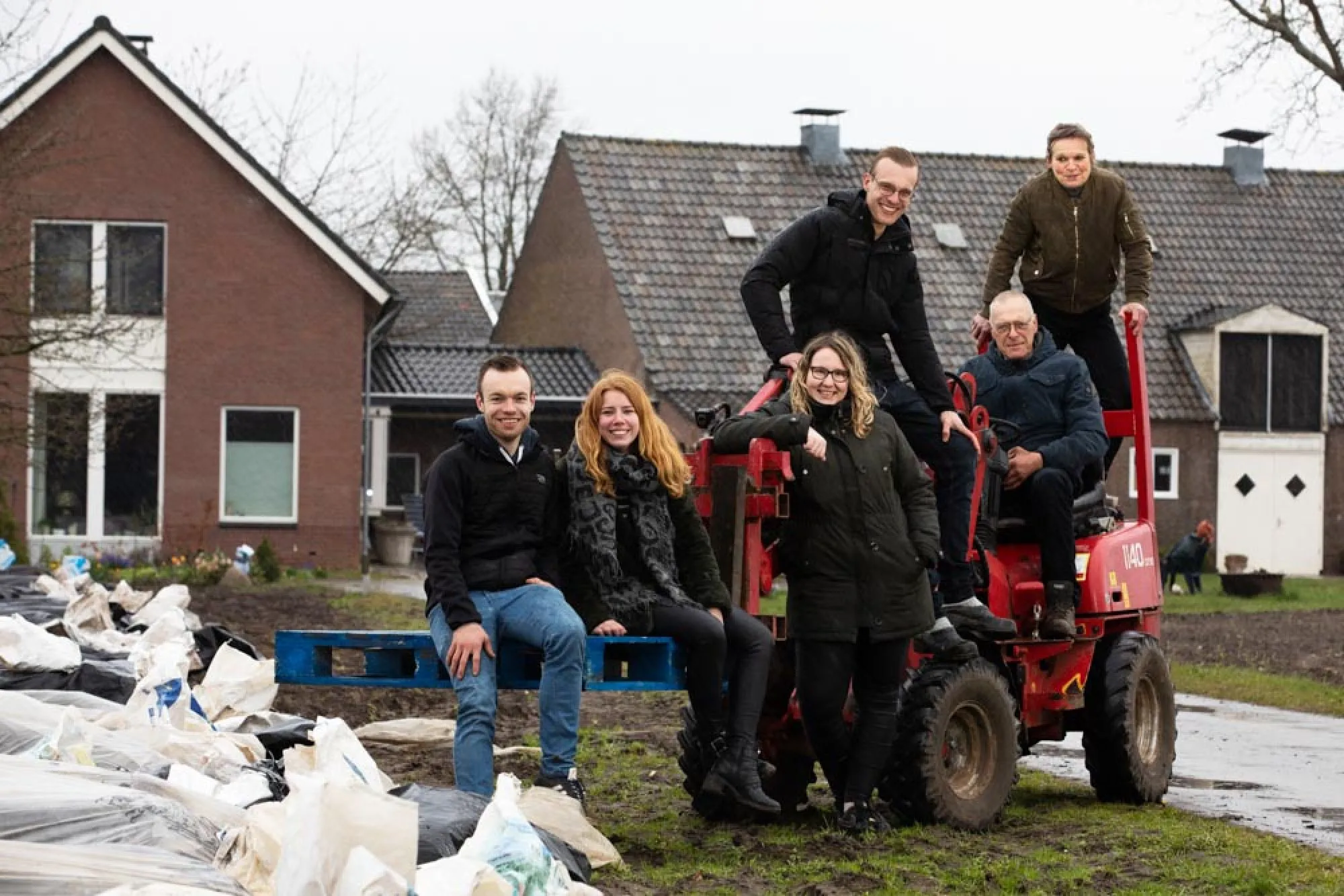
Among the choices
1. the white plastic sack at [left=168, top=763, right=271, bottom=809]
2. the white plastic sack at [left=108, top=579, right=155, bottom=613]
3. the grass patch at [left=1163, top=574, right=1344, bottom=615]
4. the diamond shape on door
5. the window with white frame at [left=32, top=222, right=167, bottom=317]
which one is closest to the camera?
the white plastic sack at [left=168, top=763, right=271, bottom=809]

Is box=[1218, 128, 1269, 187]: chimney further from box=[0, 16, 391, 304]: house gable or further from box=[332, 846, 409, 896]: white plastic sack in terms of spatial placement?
box=[332, 846, 409, 896]: white plastic sack

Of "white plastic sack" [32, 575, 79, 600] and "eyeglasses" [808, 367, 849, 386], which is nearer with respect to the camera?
"eyeglasses" [808, 367, 849, 386]

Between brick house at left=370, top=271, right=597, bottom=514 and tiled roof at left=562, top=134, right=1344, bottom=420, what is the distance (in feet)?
7.68

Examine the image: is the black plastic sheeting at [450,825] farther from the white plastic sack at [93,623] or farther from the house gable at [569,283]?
the house gable at [569,283]

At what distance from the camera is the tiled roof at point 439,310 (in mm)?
48406

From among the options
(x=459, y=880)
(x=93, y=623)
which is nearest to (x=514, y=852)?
(x=459, y=880)

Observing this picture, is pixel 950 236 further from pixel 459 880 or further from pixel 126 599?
pixel 459 880

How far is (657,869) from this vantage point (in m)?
7.94

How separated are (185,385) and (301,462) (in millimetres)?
2160

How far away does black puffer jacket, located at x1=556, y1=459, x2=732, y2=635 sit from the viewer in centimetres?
863

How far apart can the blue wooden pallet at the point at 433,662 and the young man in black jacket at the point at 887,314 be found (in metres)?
1.27

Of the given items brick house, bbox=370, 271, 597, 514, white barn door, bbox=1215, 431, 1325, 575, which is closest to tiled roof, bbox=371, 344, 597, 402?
brick house, bbox=370, 271, 597, 514

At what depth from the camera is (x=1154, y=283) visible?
42344 mm

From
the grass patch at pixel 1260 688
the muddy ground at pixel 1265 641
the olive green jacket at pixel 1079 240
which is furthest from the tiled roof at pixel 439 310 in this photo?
the olive green jacket at pixel 1079 240
